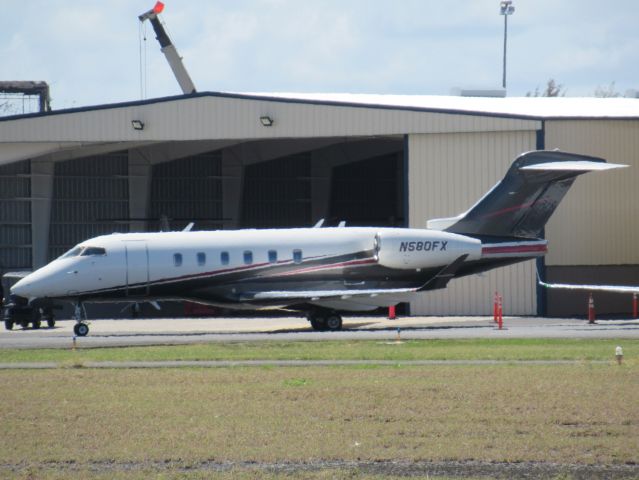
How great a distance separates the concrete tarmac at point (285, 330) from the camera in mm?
30578

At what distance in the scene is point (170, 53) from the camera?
56.9 metres

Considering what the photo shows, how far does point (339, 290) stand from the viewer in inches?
1407

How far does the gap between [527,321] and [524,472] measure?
1049 inches

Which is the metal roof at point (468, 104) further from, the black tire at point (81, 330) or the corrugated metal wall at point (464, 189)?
the black tire at point (81, 330)

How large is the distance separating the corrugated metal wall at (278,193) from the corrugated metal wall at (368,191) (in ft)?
4.69

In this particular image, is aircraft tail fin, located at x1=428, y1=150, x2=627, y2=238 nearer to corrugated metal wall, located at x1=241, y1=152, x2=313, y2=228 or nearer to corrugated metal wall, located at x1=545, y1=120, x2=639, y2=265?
corrugated metal wall, located at x1=545, y1=120, x2=639, y2=265

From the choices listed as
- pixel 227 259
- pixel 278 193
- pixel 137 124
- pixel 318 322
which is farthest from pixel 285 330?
pixel 278 193

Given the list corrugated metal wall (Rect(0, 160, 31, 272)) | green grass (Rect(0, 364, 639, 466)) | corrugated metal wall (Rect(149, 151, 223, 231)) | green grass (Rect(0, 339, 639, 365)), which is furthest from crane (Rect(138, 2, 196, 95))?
green grass (Rect(0, 364, 639, 466))

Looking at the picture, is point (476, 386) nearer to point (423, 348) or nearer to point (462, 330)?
point (423, 348)

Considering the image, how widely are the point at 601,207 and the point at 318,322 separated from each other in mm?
13591

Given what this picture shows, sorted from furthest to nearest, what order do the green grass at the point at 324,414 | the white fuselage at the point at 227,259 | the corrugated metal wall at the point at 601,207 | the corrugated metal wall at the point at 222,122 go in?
the corrugated metal wall at the point at 222,122 → the corrugated metal wall at the point at 601,207 → the white fuselage at the point at 227,259 → the green grass at the point at 324,414

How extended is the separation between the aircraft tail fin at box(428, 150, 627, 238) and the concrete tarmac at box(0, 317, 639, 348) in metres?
3.07

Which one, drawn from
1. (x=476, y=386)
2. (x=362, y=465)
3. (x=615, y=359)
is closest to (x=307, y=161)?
(x=615, y=359)

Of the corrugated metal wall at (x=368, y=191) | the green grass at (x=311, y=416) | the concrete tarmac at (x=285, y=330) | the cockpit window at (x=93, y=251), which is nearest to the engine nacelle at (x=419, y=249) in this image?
the concrete tarmac at (x=285, y=330)
